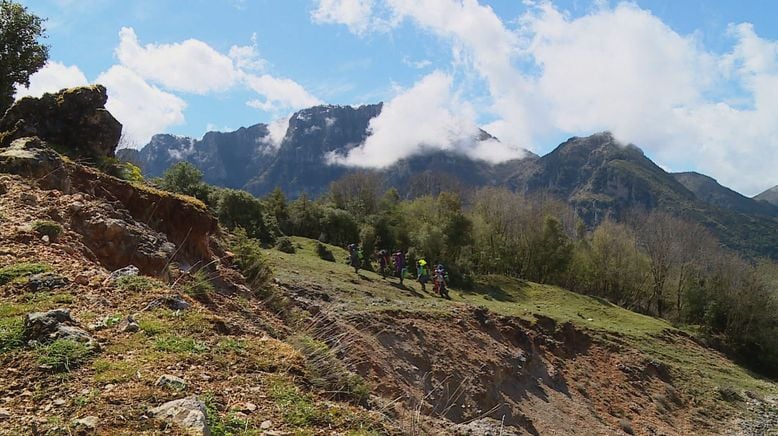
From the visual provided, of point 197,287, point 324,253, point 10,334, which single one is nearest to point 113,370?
point 10,334

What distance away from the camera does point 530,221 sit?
55344 millimetres

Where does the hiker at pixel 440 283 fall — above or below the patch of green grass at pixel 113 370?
below

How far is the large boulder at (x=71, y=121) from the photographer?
13.8m

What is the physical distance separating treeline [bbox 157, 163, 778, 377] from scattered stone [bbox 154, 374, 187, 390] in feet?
105

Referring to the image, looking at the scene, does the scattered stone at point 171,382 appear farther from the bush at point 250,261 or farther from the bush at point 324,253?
the bush at point 324,253

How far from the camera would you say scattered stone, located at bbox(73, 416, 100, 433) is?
4.34 m

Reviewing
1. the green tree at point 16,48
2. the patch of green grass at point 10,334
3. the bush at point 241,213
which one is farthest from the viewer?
the bush at point 241,213

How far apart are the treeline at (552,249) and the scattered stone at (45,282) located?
29.6m

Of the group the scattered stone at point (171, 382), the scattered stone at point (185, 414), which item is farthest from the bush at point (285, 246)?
the scattered stone at point (185, 414)

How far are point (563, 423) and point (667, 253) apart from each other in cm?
3780

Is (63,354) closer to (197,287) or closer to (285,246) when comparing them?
(197,287)

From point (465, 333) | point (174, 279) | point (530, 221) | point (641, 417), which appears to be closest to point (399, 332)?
point (465, 333)

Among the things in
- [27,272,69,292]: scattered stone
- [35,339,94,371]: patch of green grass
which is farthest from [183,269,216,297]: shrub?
[35,339,94,371]: patch of green grass

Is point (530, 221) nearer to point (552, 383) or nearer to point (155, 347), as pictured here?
point (552, 383)
